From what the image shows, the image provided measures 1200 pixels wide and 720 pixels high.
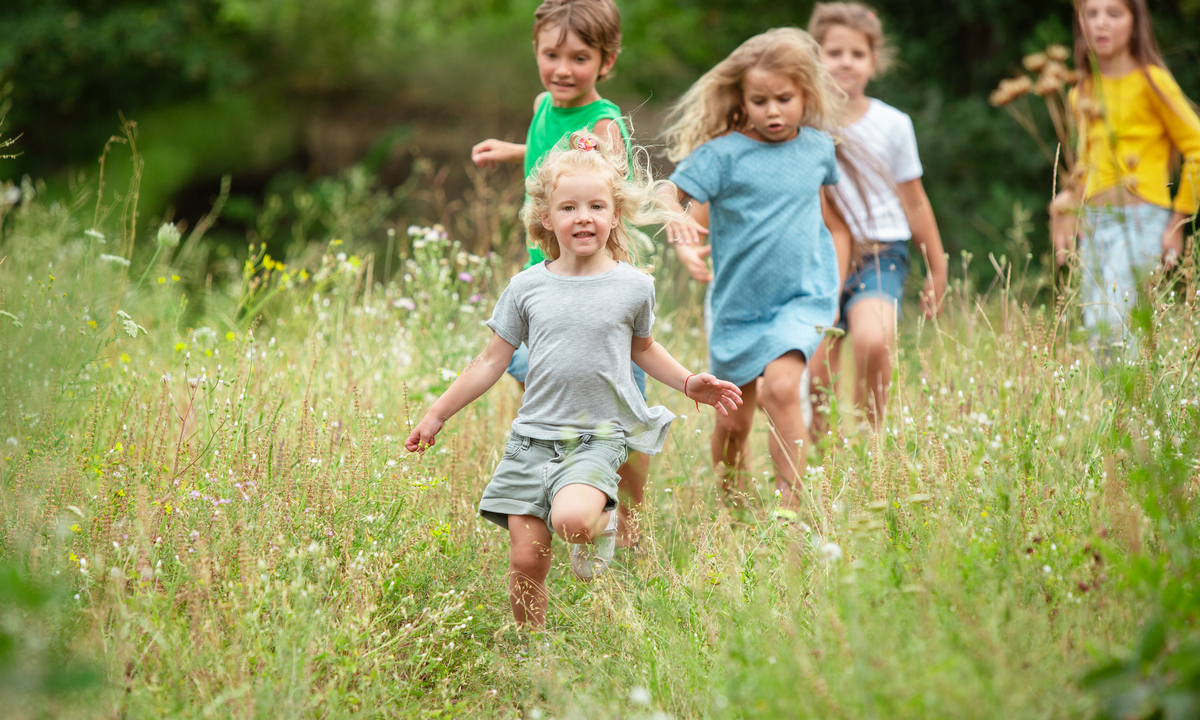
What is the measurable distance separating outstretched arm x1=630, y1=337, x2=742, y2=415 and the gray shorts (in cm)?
26

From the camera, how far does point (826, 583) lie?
96.1 inches

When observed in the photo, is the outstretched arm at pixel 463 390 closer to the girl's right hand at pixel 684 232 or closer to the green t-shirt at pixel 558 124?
the green t-shirt at pixel 558 124

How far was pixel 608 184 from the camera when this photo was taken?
2.85 metres

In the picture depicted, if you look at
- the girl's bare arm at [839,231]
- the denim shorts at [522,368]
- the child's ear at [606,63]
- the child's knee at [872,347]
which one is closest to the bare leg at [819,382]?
the child's knee at [872,347]

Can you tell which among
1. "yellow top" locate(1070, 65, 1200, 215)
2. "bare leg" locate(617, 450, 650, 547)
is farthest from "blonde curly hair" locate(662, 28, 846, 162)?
"yellow top" locate(1070, 65, 1200, 215)

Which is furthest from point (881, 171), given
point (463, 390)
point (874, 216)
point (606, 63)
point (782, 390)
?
point (463, 390)

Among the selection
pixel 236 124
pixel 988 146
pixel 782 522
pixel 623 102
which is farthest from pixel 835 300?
pixel 236 124

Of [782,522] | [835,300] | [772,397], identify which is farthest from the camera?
[835,300]

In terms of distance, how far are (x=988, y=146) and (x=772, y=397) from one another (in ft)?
21.5

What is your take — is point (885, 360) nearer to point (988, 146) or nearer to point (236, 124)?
point (988, 146)

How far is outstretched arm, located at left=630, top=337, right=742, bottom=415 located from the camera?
2.75 m

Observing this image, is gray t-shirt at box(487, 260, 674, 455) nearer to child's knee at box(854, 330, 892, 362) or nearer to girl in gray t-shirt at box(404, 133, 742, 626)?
girl in gray t-shirt at box(404, 133, 742, 626)

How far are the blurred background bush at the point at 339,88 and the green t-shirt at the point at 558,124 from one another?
18.9 feet

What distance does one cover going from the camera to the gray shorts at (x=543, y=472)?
269 cm
